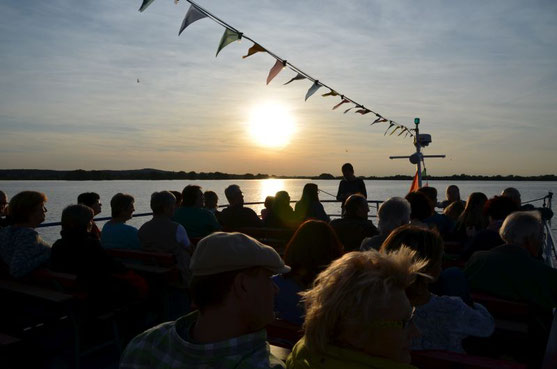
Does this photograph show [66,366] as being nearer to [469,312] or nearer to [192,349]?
[192,349]

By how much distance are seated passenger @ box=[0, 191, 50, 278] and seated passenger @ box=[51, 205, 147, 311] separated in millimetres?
133

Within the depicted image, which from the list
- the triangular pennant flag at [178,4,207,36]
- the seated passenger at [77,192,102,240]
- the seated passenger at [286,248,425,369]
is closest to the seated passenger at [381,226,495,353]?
the seated passenger at [286,248,425,369]

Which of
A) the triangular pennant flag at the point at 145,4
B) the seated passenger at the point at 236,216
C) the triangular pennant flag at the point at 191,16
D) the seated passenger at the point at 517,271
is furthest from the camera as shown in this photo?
the seated passenger at the point at 236,216

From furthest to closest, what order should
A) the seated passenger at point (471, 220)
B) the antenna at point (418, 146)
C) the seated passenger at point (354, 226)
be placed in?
1. the antenna at point (418, 146)
2. the seated passenger at point (471, 220)
3. the seated passenger at point (354, 226)

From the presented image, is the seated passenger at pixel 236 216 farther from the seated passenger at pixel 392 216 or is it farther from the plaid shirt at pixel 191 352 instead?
the plaid shirt at pixel 191 352

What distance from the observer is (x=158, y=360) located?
1.54 meters

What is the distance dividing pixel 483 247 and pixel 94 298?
135 inches

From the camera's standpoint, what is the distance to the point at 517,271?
3.12m

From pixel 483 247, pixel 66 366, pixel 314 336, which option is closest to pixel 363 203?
pixel 483 247

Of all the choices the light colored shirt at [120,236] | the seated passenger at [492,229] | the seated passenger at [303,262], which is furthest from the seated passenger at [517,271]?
the light colored shirt at [120,236]

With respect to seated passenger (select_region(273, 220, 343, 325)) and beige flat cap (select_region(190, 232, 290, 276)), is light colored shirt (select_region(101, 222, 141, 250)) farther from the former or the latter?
beige flat cap (select_region(190, 232, 290, 276))

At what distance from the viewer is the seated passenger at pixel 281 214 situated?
23.1ft

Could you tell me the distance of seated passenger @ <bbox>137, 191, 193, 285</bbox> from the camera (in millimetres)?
5031

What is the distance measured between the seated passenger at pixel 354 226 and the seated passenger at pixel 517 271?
1667 millimetres
